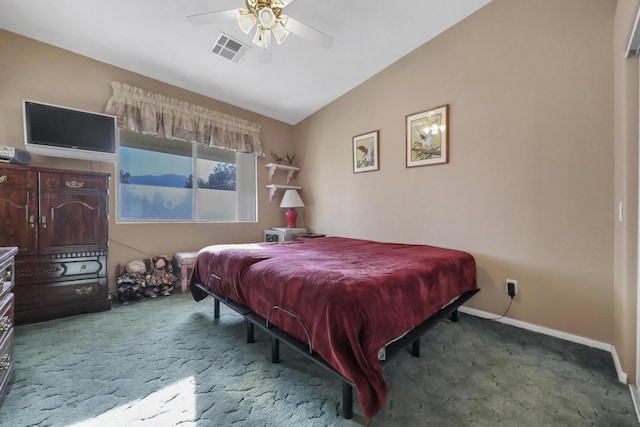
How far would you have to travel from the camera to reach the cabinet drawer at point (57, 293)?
7.37 ft

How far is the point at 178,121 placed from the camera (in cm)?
337

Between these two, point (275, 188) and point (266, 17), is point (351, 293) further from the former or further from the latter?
point (275, 188)

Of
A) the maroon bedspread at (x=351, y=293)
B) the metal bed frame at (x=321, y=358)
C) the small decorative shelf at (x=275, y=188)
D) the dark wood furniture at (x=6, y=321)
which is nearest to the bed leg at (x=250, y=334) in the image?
the metal bed frame at (x=321, y=358)

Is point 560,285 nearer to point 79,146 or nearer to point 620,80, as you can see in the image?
point 620,80

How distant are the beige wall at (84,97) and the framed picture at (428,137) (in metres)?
2.62

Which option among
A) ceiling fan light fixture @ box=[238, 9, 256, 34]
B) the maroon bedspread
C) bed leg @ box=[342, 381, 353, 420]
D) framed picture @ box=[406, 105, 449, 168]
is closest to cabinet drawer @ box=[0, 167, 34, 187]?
the maroon bedspread

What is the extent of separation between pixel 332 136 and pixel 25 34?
347cm

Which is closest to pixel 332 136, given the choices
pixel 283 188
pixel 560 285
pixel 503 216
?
pixel 283 188

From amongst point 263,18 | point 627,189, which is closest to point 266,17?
point 263,18

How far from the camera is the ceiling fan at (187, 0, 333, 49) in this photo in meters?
1.93

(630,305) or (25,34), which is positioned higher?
(25,34)

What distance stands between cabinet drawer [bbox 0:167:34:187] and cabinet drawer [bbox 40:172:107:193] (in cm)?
8

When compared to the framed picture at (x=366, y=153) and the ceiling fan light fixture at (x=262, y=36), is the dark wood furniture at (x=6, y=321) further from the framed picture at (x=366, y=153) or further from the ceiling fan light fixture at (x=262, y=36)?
the framed picture at (x=366, y=153)

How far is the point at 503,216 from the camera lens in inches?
91.5
